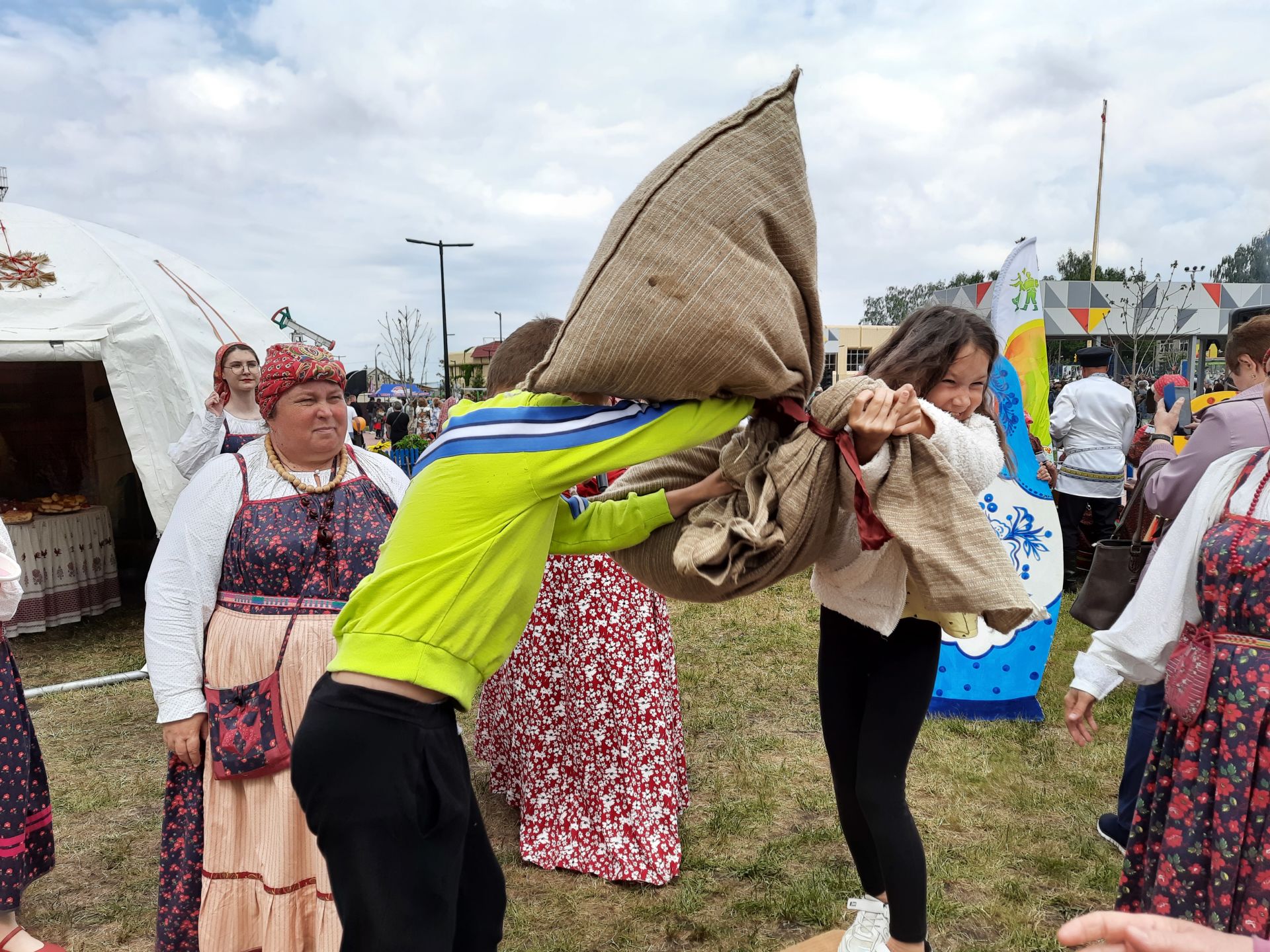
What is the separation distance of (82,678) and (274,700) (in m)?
4.57

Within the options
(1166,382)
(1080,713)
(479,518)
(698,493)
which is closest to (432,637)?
(479,518)

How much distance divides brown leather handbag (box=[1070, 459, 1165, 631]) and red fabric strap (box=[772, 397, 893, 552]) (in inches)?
75.7

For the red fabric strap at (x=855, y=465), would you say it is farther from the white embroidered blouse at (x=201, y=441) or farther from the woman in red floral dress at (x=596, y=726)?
the white embroidered blouse at (x=201, y=441)

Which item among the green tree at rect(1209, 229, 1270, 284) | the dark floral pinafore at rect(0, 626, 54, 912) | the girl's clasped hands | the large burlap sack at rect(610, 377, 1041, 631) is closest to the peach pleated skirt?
the dark floral pinafore at rect(0, 626, 54, 912)

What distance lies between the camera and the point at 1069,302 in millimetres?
21297

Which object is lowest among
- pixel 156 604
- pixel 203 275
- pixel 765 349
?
pixel 156 604

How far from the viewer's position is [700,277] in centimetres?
155

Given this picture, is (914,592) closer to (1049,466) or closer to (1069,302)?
(1049,466)

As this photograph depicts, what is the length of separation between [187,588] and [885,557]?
1.94 meters

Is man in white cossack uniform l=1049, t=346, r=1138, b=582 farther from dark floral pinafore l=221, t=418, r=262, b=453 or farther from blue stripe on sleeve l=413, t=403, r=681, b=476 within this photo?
blue stripe on sleeve l=413, t=403, r=681, b=476

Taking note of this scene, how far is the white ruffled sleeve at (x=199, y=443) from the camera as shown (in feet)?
13.8

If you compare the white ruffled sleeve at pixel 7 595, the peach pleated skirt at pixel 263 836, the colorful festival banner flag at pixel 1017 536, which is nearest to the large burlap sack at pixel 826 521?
the peach pleated skirt at pixel 263 836

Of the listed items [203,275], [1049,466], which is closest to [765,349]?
[1049,466]

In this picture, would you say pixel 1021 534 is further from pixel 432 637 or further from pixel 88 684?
pixel 88 684
